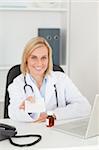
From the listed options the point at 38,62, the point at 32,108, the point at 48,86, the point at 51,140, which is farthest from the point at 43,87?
the point at 51,140

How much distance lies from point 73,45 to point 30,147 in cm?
163

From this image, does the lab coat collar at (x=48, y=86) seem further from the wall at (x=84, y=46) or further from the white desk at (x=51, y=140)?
the wall at (x=84, y=46)

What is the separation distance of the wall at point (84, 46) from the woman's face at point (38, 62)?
1.89ft

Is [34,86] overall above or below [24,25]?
below

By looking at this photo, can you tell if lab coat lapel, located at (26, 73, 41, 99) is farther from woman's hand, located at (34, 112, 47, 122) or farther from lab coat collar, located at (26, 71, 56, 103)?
woman's hand, located at (34, 112, 47, 122)

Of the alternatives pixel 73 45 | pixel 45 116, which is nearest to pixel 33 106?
pixel 45 116

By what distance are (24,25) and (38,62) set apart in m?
0.80

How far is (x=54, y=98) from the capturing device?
7.29 ft

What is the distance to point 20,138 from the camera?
152 cm

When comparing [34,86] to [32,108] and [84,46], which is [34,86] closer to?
[32,108]

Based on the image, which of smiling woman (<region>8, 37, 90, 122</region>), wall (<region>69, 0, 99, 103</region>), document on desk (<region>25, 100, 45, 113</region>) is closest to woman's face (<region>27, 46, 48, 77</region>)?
smiling woman (<region>8, 37, 90, 122</region>)

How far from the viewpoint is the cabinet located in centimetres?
290

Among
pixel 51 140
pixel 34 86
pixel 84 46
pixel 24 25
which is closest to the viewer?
pixel 51 140

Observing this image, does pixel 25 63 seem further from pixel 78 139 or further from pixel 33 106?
pixel 78 139
